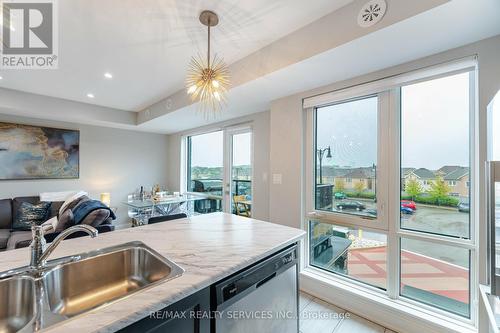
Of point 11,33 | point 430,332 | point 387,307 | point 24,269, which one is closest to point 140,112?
point 11,33

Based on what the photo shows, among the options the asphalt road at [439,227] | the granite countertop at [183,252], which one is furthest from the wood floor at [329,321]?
the granite countertop at [183,252]

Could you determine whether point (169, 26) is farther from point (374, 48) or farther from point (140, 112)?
point (140, 112)

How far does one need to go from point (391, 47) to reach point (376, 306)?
219 centimetres

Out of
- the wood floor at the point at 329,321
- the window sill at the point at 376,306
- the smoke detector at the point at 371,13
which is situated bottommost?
the wood floor at the point at 329,321

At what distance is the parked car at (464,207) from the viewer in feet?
5.40

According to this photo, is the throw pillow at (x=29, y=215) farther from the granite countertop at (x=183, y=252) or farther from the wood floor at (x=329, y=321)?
the wood floor at (x=329, y=321)

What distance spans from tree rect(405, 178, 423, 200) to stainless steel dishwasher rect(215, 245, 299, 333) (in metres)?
1.25

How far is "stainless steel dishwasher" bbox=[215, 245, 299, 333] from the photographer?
1000 mm

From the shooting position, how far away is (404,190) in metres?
1.95

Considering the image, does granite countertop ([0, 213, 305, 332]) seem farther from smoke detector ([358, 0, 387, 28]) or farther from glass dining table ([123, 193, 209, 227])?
glass dining table ([123, 193, 209, 227])

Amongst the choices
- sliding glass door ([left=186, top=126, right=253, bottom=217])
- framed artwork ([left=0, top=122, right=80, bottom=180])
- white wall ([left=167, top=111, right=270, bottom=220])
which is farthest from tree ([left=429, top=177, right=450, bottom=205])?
framed artwork ([left=0, top=122, right=80, bottom=180])

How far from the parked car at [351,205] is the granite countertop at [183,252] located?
3.31ft

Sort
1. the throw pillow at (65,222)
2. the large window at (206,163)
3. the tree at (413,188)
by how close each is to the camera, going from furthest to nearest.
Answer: the large window at (206,163), the throw pillow at (65,222), the tree at (413,188)

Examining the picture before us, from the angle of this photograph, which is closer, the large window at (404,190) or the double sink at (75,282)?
the double sink at (75,282)
